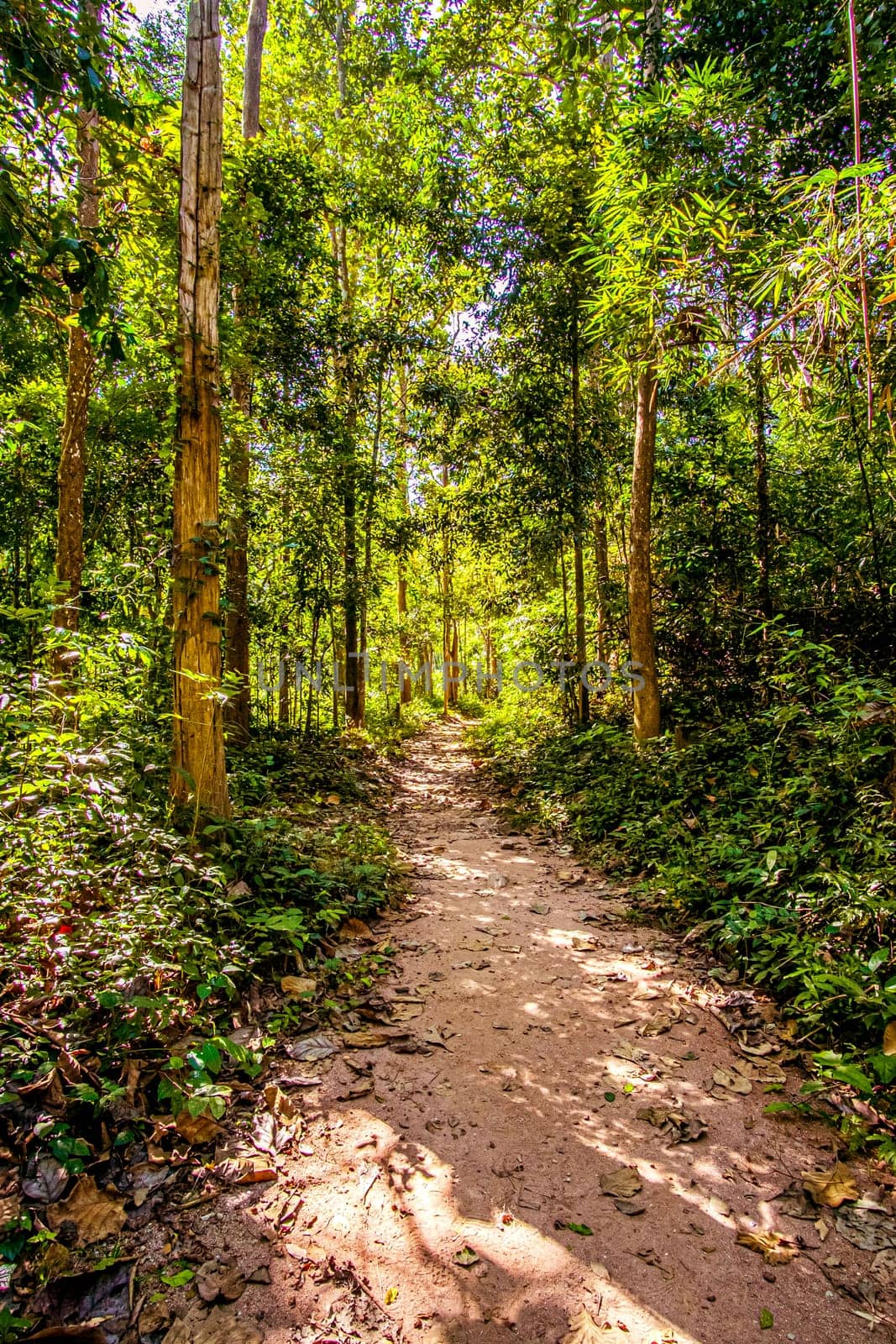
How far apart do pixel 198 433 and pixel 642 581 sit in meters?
5.40

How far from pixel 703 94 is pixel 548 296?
136 inches

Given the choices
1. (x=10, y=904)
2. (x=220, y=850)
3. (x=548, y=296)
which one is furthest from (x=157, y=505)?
(x=548, y=296)

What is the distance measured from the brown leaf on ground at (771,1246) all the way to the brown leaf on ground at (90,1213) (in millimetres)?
2187

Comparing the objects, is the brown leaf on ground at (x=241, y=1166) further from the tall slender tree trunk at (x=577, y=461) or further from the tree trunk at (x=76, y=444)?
the tall slender tree trunk at (x=577, y=461)

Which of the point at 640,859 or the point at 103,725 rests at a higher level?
the point at 103,725

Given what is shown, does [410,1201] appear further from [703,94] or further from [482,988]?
[703,94]

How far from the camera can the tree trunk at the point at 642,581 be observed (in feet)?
23.8

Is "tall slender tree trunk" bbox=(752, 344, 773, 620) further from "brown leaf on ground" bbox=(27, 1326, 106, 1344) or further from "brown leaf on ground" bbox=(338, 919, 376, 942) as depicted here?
"brown leaf on ground" bbox=(27, 1326, 106, 1344)

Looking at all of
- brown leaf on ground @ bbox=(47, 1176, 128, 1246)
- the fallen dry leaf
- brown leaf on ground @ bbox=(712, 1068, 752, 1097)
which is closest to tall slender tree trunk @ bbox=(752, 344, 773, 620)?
brown leaf on ground @ bbox=(712, 1068, 752, 1097)

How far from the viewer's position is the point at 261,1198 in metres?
2.21

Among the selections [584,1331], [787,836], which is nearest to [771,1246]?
[584,1331]

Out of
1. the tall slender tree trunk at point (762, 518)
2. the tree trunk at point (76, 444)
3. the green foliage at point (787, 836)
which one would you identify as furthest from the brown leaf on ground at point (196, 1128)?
the tall slender tree trunk at point (762, 518)

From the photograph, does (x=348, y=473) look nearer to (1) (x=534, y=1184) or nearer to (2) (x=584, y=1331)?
(1) (x=534, y=1184)

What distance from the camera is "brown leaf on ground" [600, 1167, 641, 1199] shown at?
2314mm
